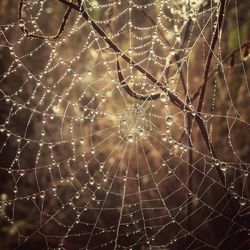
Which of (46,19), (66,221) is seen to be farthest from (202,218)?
(46,19)

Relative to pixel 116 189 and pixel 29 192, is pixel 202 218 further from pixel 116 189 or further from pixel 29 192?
pixel 29 192

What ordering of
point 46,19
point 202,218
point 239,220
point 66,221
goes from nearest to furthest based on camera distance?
point 239,220
point 202,218
point 66,221
point 46,19

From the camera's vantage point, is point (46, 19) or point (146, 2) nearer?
point (146, 2)

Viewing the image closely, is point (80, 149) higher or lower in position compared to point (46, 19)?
lower

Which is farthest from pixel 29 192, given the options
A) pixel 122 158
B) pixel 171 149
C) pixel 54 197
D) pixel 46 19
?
pixel 46 19

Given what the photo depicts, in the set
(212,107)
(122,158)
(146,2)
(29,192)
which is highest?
(146,2)

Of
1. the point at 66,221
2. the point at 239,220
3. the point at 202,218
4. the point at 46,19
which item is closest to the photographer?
the point at 239,220
